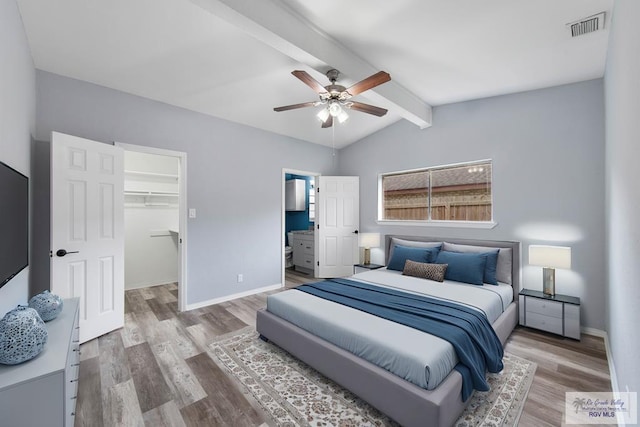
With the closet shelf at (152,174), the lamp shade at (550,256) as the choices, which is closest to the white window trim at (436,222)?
the lamp shade at (550,256)

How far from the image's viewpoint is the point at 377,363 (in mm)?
1812

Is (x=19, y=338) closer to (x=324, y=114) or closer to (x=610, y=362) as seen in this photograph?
(x=324, y=114)

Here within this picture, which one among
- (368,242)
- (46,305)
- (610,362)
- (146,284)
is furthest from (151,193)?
(610,362)

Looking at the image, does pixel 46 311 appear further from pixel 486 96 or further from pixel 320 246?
pixel 486 96

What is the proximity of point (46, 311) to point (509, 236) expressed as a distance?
4603 millimetres

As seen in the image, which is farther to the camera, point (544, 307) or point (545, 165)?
point (545, 165)

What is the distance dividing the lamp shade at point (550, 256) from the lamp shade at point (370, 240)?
2187 mm

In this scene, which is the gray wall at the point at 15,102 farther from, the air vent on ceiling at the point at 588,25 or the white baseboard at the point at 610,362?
the air vent on ceiling at the point at 588,25

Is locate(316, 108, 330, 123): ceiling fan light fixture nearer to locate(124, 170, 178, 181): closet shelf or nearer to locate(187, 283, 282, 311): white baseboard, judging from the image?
locate(187, 283, 282, 311): white baseboard

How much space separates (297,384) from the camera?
6.88 ft

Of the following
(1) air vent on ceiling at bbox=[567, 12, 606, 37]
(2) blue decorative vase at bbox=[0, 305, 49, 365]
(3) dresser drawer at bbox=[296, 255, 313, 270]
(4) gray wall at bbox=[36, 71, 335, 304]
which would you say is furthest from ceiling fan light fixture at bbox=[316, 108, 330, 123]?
(3) dresser drawer at bbox=[296, 255, 313, 270]

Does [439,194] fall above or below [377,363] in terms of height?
above

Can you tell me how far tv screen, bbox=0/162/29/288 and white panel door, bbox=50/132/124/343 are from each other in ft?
2.15

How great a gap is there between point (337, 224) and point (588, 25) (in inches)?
157
